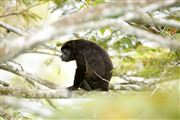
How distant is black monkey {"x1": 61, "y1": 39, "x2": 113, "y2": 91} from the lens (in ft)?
15.1

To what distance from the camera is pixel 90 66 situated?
4691 mm

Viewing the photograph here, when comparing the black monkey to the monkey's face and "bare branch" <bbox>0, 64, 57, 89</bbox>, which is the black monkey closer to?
the monkey's face

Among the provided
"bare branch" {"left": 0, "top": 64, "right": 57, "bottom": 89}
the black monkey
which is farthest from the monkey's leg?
"bare branch" {"left": 0, "top": 64, "right": 57, "bottom": 89}

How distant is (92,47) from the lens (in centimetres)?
470

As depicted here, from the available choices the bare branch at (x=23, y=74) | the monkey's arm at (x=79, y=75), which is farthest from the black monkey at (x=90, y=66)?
the bare branch at (x=23, y=74)

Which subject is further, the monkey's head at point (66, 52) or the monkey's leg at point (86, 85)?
the monkey's head at point (66, 52)

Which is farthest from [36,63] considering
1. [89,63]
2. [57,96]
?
[57,96]

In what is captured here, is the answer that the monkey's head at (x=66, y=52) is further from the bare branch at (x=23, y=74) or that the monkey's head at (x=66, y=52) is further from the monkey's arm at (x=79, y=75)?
the bare branch at (x=23, y=74)

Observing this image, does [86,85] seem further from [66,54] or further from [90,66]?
[66,54]

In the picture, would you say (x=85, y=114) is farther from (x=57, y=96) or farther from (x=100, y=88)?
(x=100, y=88)

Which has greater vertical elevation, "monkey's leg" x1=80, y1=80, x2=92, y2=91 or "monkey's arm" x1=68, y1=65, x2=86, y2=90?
"monkey's arm" x1=68, y1=65, x2=86, y2=90

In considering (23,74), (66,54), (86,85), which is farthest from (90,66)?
(23,74)

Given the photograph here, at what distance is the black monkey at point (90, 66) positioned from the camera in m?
4.60

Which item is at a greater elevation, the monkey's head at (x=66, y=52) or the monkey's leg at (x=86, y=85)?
the monkey's head at (x=66, y=52)
